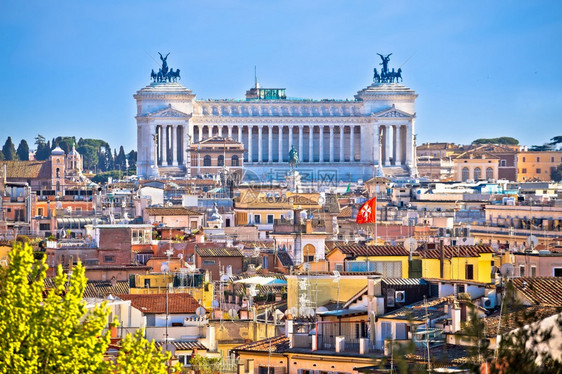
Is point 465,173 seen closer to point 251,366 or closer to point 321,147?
point 321,147

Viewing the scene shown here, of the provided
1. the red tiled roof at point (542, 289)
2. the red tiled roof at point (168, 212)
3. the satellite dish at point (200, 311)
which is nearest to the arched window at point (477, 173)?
the red tiled roof at point (168, 212)

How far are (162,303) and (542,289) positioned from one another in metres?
7.48

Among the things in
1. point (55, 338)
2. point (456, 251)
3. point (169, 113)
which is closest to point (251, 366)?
point (55, 338)

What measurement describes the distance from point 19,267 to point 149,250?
21.4 m

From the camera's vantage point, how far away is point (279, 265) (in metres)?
35.5

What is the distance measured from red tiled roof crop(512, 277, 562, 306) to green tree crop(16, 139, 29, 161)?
124 m

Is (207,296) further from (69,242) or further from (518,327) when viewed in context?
(518,327)

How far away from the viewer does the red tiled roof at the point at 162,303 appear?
81.4 ft

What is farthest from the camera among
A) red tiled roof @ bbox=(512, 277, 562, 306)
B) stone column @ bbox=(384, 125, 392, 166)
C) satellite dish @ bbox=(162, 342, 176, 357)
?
stone column @ bbox=(384, 125, 392, 166)

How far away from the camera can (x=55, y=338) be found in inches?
654

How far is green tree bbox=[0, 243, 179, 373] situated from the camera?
16453 mm

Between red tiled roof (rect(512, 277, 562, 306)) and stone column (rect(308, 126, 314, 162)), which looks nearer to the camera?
red tiled roof (rect(512, 277, 562, 306))

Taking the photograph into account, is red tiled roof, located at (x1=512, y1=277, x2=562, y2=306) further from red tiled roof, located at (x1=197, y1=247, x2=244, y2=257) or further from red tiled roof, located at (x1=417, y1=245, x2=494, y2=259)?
red tiled roof, located at (x1=197, y1=247, x2=244, y2=257)

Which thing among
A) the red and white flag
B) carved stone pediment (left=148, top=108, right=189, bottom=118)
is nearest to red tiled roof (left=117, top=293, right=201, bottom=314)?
the red and white flag
